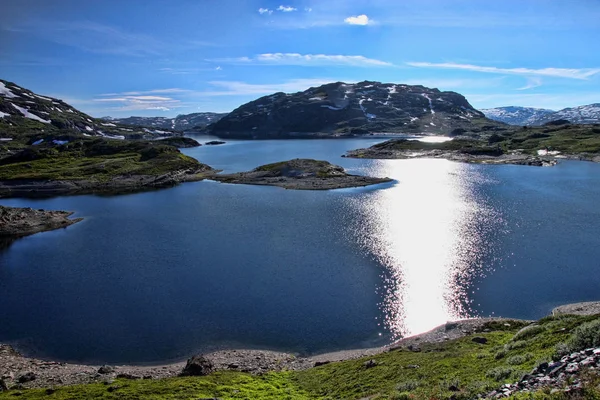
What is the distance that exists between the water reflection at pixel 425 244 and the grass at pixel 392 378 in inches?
457

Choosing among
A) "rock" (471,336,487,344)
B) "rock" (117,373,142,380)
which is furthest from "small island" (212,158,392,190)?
"rock" (117,373,142,380)

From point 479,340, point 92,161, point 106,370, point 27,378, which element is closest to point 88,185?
point 92,161

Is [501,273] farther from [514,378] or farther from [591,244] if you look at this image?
[514,378]

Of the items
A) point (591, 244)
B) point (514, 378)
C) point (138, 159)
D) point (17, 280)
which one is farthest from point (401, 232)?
point (138, 159)

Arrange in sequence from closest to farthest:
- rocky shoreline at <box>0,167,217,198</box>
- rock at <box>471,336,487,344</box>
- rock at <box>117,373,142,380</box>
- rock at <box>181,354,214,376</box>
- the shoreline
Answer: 1. rock at <box>181,354,214,376</box>
2. rock at <box>117,373,142,380</box>
3. the shoreline
4. rock at <box>471,336,487,344</box>
5. rocky shoreline at <box>0,167,217,198</box>

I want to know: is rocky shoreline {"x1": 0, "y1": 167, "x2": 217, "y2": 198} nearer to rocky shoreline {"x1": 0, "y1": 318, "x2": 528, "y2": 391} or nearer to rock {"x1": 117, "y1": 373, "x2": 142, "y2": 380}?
rocky shoreline {"x1": 0, "y1": 318, "x2": 528, "y2": 391}

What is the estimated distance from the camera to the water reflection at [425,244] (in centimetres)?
4562

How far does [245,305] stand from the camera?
47281mm

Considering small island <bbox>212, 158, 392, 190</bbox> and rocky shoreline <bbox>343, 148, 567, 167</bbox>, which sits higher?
rocky shoreline <bbox>343, 148, 567, 167</bbox>

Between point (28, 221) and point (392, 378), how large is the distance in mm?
88829

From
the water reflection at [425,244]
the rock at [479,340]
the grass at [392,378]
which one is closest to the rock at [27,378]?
the grass at [392,378]

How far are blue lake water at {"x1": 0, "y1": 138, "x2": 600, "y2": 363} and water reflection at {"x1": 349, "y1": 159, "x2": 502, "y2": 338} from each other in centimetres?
27

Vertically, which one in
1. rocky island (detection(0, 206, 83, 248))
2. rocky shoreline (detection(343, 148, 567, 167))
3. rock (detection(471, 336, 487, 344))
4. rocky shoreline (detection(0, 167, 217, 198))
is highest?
rocky shoreline (detection(343, 148, 567, 167))

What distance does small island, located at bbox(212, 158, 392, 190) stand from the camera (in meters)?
124
